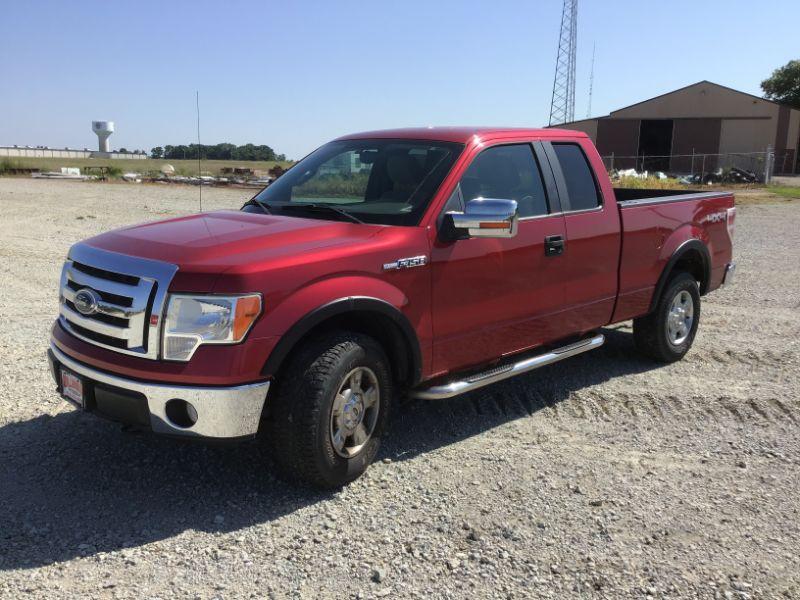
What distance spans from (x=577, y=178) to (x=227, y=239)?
9.49ft

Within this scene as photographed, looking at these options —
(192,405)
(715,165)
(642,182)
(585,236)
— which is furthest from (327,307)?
(715,165)

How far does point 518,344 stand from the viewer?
16.8 feet

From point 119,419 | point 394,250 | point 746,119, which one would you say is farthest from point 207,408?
point 746,119

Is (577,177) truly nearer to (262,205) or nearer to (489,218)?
(489,218)

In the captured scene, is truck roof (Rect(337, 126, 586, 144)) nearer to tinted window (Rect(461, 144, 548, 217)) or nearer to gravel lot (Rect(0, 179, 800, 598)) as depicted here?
tinted window (Rect(461, 144, 548, 217))

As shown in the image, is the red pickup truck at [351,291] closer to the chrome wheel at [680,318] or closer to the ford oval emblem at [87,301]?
the ford oval emblem at [87,301]

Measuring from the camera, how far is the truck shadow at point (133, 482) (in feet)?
11.8

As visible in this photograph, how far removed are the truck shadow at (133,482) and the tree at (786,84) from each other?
75.1 metres

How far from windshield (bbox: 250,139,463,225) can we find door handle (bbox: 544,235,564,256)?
0.91 m

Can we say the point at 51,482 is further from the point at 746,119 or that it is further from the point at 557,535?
the point at 746,119

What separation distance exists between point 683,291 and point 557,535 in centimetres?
376

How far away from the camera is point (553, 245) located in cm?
514

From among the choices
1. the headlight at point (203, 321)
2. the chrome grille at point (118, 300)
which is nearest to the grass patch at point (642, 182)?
the chrome grille at point (118, 300)

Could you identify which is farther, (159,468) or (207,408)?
(159,468)
